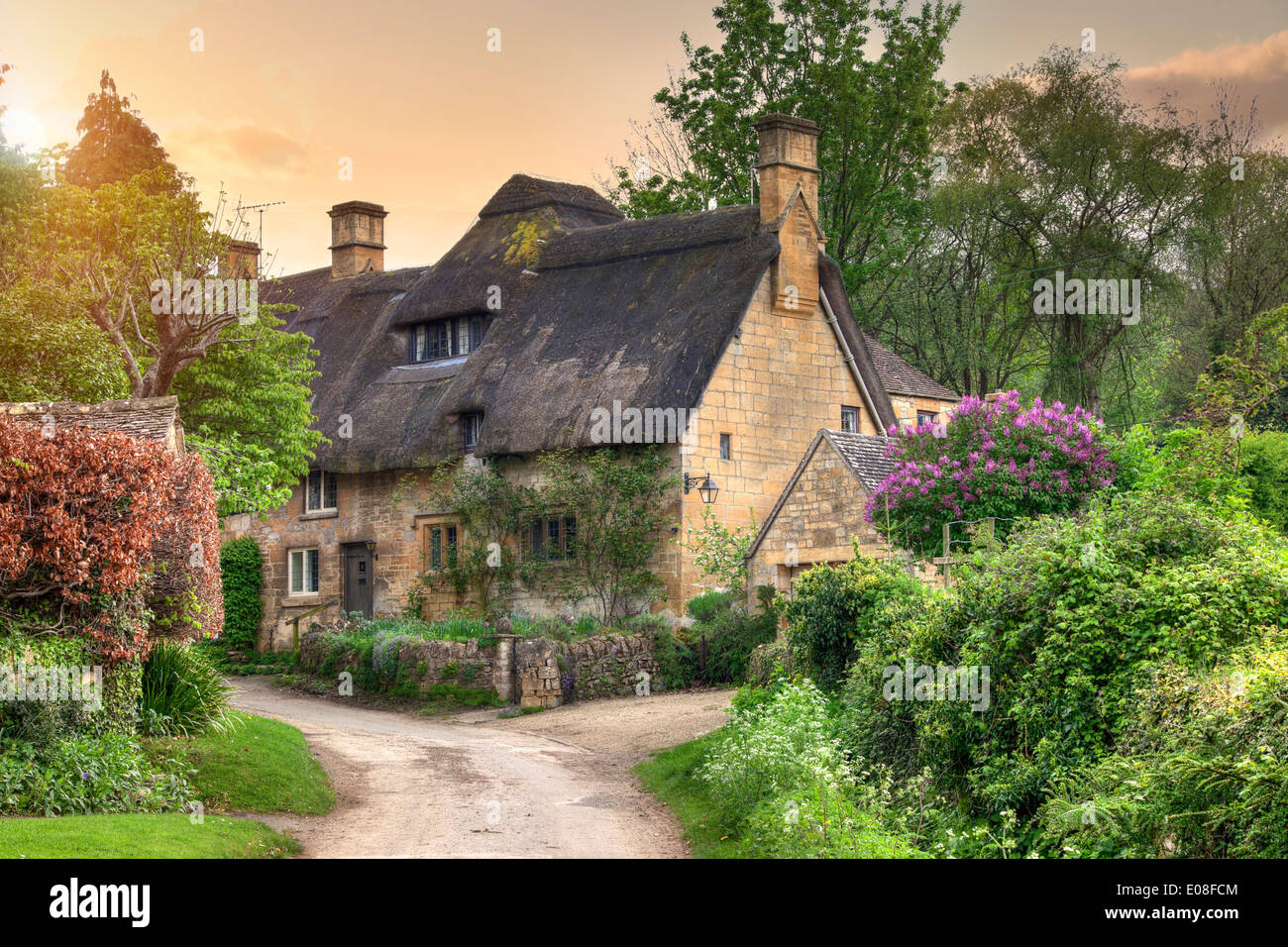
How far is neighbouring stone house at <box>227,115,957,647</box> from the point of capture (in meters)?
28.3

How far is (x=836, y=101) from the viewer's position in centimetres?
3747

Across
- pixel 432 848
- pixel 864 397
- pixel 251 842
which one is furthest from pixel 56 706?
pixel 864 397

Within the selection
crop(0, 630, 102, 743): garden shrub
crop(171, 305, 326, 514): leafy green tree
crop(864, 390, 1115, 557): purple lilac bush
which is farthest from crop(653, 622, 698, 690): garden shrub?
crop(0, 630, 102, 743): garden shrub

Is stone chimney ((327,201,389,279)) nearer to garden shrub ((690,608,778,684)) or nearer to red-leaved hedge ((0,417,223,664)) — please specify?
garden shrub ((690,608,778,684))

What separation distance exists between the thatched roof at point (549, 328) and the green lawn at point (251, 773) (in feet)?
41.0

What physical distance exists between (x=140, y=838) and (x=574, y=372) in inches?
741

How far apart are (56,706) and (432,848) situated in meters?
4.26

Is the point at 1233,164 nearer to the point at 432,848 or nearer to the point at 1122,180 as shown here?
the point at 1122,180

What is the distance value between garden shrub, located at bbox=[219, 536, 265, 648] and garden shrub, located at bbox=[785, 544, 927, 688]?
806 inches

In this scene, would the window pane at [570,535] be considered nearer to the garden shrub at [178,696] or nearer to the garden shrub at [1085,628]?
the garden shrub at [178,696]

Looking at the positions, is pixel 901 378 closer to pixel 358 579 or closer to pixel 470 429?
pixel 470 429

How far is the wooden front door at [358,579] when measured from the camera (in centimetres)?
3344

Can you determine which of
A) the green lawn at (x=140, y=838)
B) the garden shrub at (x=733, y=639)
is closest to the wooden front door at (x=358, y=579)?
the garden shrub at (x=733, y=639)
